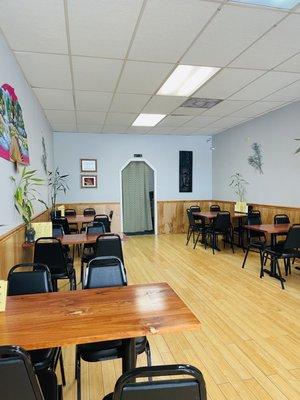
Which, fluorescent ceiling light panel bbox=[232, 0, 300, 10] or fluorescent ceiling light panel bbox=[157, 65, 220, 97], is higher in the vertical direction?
fluorescent ceiling light panel bbox=[157, 65, 220, 97]

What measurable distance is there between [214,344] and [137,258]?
3.19m

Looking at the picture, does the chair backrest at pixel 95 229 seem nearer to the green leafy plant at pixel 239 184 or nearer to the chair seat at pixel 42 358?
the chair seat at pixel 42 358

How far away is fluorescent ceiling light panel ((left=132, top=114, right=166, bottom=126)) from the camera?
6.02 meters

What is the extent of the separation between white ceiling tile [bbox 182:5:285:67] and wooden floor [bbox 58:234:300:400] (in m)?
2.95

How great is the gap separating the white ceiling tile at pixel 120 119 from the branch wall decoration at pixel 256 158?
281 centimetres

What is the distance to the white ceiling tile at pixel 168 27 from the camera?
2.36 m

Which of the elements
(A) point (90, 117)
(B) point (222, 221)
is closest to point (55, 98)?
(A) point (90, 117)

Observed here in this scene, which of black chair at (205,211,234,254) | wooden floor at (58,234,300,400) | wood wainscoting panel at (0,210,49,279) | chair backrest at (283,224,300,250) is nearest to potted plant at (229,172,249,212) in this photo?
black chair at (205,211,234,254)

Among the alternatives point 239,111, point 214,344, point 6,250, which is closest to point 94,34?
point 6,250

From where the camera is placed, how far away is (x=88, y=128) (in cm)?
722

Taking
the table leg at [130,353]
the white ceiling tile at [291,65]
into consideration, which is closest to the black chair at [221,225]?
the white ceiling tile at [291,65]

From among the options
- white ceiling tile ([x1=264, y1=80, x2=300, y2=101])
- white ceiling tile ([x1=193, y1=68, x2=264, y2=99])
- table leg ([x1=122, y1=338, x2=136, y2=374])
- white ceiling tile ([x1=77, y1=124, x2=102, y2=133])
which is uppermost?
white ceiling tile ([x1=77, y1=124, x2=102, y2=133])

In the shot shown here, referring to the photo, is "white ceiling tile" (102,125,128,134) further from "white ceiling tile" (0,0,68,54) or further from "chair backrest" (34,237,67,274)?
"chair backrest" (34,237,67,274)

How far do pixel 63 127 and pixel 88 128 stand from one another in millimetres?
623
